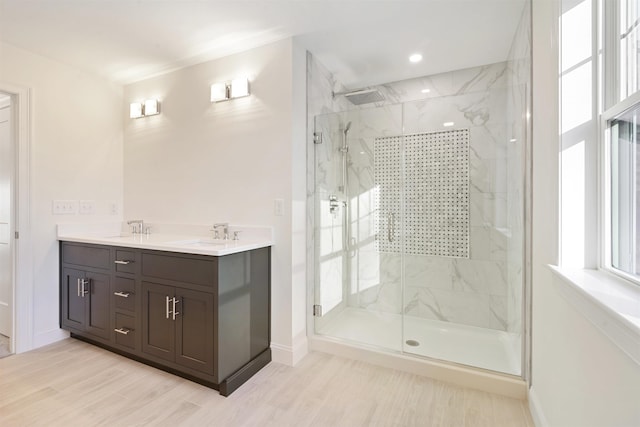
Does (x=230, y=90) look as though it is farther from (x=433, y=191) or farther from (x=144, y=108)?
(x=433, y=191)

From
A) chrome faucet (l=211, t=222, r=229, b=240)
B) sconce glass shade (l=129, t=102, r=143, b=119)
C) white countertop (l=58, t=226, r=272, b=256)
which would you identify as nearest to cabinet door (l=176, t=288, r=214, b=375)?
white countertop (l=58, t=226, r=272, b=256)

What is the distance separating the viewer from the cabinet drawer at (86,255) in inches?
92.4

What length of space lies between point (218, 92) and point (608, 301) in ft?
8.57

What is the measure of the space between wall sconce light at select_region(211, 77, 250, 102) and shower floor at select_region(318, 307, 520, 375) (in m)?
2.07

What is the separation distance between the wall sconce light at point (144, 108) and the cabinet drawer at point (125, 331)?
180 cm

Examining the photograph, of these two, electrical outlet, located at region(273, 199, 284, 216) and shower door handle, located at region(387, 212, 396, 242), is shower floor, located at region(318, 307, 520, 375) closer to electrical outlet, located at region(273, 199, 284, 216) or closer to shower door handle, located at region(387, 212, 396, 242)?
shower door handle, located at region(387, 212, 396, 242)

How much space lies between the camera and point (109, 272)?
2.32 meters

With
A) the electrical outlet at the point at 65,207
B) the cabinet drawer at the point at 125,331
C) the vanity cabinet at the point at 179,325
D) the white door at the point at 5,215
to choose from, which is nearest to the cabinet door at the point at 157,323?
the vanity cabinet at the point at 179,325

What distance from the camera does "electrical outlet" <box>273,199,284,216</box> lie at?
2272mm

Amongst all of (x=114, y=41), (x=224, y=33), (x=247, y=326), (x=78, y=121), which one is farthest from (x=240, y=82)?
(x=247, y=326)

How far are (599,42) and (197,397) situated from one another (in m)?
2.66

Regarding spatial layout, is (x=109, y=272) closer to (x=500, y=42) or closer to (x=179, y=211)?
(x=179, y=211)

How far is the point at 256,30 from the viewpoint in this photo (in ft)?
7.16

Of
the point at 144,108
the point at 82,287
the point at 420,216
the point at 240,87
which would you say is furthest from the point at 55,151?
the point at 420,216
